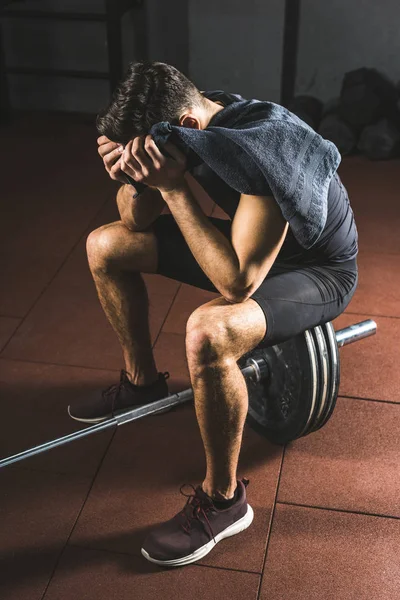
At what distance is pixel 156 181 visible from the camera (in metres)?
1.41

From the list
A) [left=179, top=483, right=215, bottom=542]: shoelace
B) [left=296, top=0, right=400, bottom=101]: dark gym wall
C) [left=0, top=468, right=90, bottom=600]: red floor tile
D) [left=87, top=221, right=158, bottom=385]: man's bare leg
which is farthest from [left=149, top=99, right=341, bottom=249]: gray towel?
[left=296, top=0, right=400, bottom=101]: dark gym wall

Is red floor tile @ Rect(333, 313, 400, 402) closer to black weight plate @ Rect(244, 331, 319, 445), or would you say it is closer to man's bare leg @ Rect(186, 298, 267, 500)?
black weight plate @ Rect(244, 331, 319, 445)

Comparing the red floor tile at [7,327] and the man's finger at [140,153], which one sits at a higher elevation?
the man's finger at [140,153]

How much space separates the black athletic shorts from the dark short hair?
356 mm

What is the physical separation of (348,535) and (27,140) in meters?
2.67

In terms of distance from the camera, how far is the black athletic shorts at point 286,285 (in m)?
1.52

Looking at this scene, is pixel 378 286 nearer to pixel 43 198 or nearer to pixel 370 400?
pixel 370 400

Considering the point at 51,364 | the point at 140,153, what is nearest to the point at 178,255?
the point at 140,153

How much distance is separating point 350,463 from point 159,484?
1.56ft

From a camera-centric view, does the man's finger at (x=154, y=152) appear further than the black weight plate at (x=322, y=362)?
No

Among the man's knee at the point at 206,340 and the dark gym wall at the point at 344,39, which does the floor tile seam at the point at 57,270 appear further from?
the dark gym wall at the point at 344,39

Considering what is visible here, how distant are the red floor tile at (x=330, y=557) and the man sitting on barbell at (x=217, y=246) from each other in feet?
0.35

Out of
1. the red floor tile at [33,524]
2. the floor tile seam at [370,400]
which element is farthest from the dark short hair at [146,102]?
the floor tile seam at [370,400]

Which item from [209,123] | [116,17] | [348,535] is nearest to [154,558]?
[348,535]
